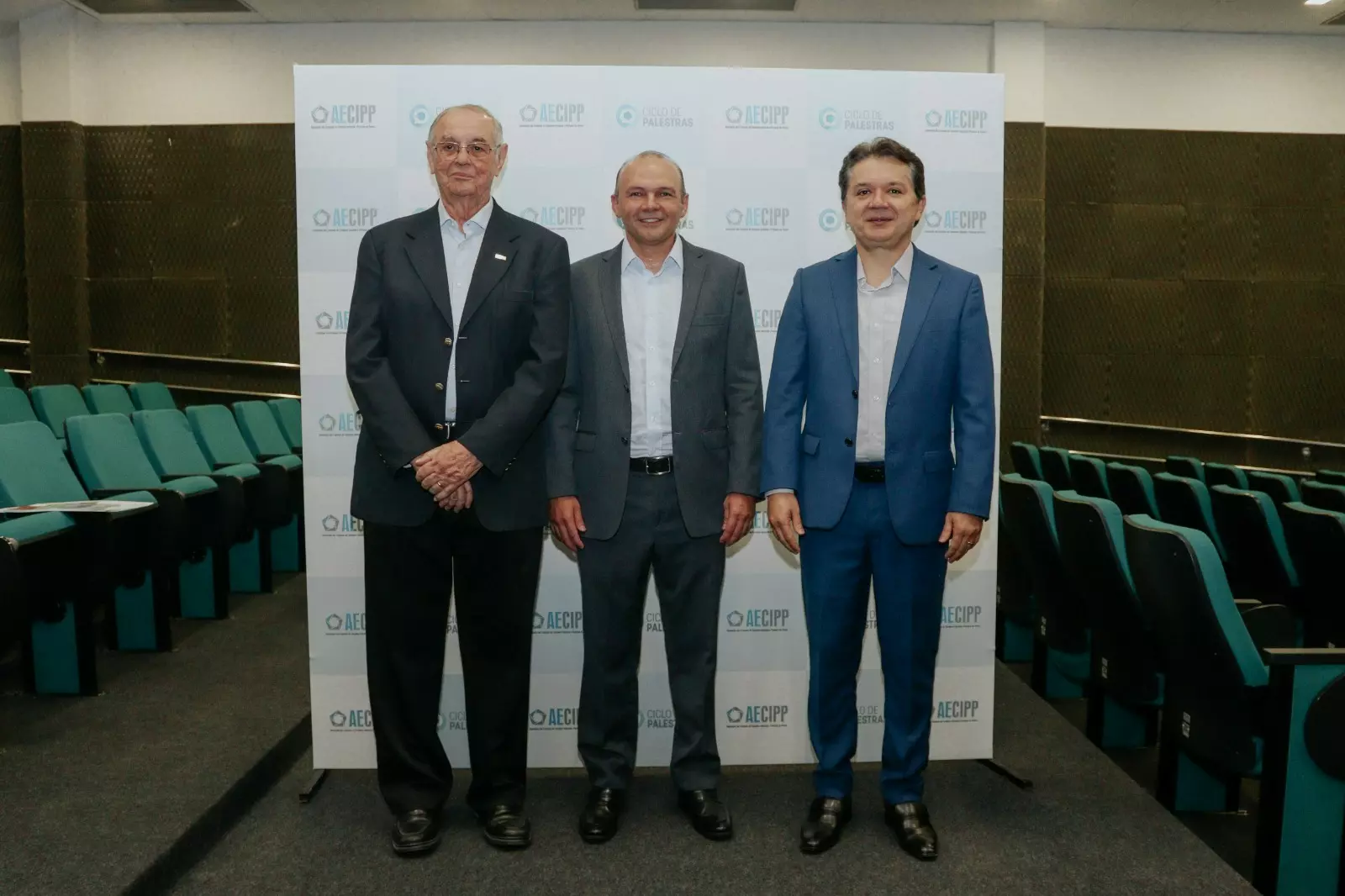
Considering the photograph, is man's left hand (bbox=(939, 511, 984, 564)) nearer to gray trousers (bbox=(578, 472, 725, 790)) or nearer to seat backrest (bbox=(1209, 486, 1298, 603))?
gray trousers (bbox=(578, 472, 725, 790))

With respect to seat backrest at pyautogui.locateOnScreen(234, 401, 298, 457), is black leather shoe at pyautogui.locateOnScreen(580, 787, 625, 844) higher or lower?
lower

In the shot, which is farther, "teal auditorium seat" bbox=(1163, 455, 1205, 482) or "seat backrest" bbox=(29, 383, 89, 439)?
"teal auditorium seat" bbox=(1163, 455, 1205, 482)

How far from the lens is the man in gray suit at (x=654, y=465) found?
8.12ft

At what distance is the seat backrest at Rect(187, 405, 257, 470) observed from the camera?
5.55 metres

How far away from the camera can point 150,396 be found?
23.5ft

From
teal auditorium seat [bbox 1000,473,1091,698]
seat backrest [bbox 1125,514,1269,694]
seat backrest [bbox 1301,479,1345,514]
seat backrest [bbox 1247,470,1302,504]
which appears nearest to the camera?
seat backrest [bbox 1125,514,1269,694]

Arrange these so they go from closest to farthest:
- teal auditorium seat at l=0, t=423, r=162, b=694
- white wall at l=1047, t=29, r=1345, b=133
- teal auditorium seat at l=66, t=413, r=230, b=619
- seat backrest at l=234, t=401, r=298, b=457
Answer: teal auditorium seat at l=0, t=423, r=162, b=694 → teal auditorium seat at l=66, t=413, r=230, b=619 → seat backrest at l=234, t=401, r=298, b=457 → white wall at l=1047, t=29, r=1345, b=133

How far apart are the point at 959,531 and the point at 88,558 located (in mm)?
2934

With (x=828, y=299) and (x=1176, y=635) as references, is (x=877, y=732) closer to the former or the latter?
(x=1176, y=635)

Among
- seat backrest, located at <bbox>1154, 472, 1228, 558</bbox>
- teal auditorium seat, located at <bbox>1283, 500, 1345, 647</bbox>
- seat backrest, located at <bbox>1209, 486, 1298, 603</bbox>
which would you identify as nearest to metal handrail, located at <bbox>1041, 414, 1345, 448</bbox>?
seat backrest, located at <bbox>1154, 472, 1228, 558</bbox>

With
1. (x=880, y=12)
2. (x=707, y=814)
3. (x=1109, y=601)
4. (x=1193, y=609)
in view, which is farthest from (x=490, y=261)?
(x=880, y=12)

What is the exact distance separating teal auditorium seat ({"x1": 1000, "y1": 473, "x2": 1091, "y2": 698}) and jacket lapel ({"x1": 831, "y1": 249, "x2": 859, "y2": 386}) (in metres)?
1.24

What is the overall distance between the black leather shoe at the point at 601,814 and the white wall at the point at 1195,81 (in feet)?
24.5

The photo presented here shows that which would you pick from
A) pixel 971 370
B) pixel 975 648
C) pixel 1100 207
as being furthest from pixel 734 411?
pixel 1100 207
